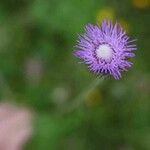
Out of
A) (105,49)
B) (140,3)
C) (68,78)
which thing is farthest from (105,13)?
(105,49)

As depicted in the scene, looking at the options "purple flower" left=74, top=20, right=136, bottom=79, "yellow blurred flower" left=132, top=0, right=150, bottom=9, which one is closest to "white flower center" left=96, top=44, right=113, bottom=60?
"purple flower" left=74, top=20, right=136, bottom=79

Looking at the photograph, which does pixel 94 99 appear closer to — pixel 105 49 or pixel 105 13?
pixel 105 13

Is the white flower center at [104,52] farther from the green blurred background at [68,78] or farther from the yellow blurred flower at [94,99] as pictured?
the yellow blurred flower at [94,99]

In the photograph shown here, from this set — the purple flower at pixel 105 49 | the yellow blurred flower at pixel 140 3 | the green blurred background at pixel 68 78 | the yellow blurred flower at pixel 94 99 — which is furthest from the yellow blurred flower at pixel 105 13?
the purple flower at pixel 105 49

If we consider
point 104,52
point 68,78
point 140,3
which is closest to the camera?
point 104,52

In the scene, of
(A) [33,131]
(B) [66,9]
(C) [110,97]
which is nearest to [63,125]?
(A) [33,131]

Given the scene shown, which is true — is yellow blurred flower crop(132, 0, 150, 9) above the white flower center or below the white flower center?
above

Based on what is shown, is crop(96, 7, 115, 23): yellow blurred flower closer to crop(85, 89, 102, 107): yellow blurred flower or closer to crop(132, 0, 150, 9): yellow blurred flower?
crop(132, 0, 150, 9): yellow blurred flower
